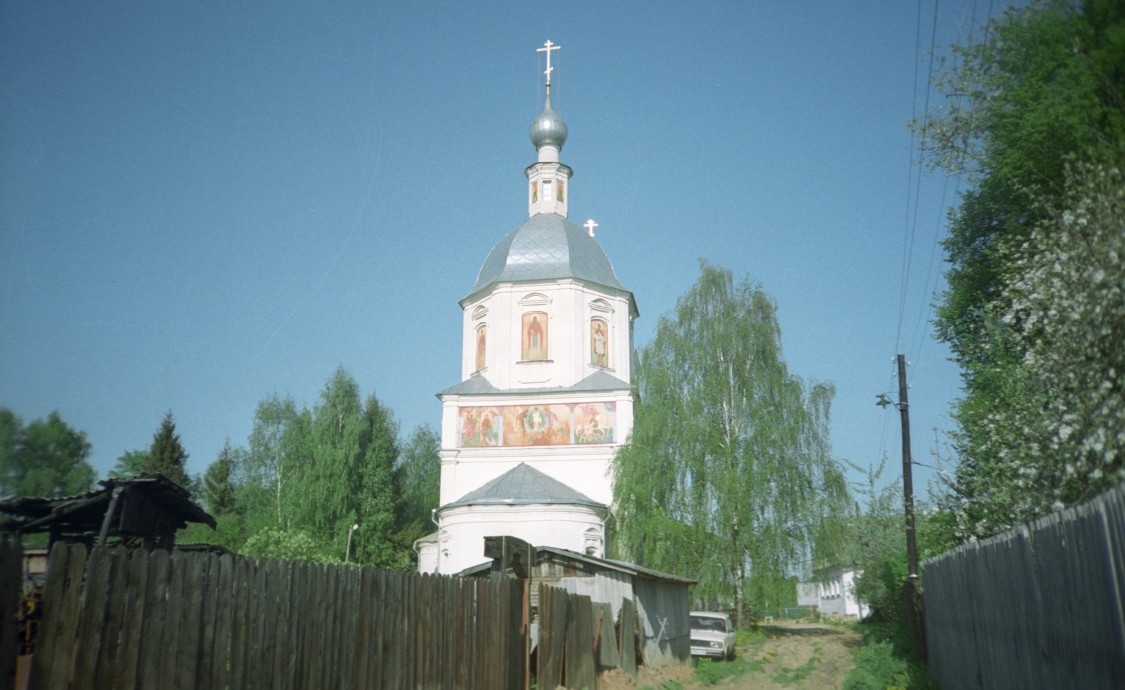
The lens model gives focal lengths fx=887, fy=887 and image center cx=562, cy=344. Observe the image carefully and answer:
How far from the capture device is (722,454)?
2867 centimetres

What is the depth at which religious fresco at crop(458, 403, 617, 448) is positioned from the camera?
35.0m

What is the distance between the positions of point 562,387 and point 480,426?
3.64 meters

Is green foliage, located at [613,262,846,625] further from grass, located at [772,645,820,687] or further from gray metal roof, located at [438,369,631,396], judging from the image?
grass, located at [772,645,820,687]

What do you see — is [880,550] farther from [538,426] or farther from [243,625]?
[243,625]

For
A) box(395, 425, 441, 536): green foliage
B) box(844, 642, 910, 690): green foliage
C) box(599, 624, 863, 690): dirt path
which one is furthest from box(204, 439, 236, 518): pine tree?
box(844, 642, 910, 690): green foliage

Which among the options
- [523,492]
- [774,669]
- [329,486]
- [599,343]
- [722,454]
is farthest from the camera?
[329,486]

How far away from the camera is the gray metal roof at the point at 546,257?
37.7m

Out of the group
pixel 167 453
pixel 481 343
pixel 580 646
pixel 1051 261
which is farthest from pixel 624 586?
pixel 167 453

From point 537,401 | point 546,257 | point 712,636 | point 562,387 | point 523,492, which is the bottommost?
point 712,636

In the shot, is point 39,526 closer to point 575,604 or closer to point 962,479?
point 575,604

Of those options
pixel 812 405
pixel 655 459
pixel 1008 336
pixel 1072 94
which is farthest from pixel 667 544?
pixel 1072 94

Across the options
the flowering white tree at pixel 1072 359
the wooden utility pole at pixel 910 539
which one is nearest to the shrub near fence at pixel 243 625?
the flowering white tree at pixel 1072 359

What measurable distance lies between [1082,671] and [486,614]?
6603 millimetres

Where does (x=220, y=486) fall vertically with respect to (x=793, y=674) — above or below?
above
